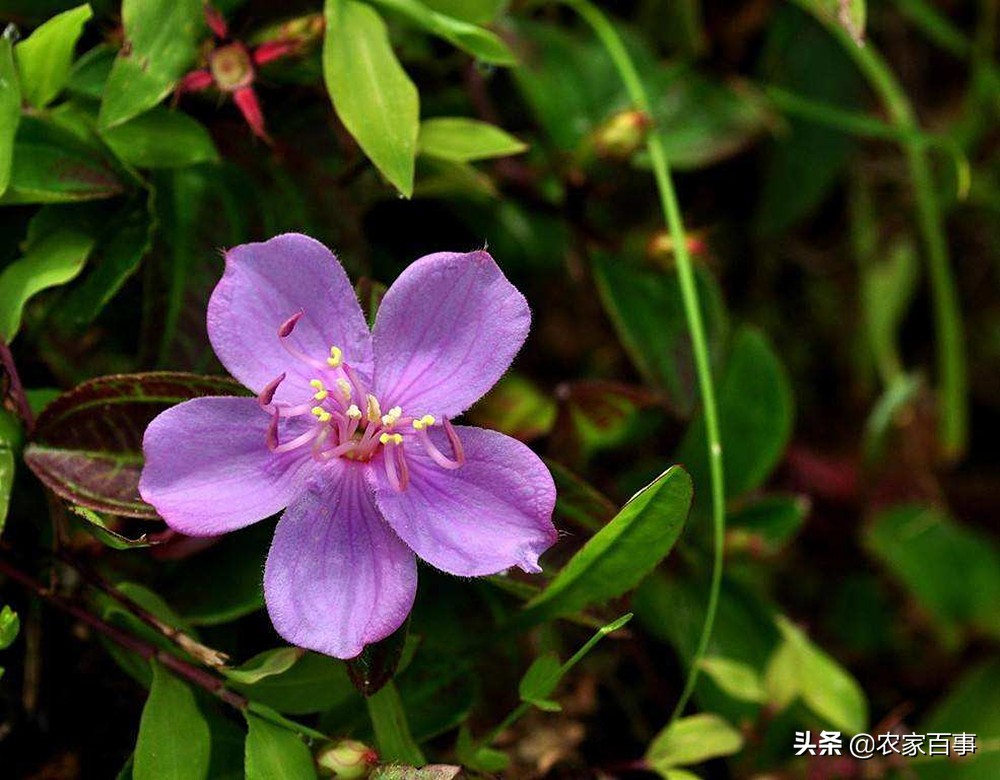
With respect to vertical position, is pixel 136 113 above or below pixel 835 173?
above

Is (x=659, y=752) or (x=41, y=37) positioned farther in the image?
(x=659, y=752)

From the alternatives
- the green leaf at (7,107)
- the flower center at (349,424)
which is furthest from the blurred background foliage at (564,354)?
the flower center at (349,424)

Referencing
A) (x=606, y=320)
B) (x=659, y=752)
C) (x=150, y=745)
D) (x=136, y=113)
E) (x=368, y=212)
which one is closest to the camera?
(x=150, y=745)

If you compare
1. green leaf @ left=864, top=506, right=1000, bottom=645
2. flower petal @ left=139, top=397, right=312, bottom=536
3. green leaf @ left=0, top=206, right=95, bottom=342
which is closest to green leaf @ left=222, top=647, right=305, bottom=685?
flower petal @ left=139, top=397, right=312, bottom=536

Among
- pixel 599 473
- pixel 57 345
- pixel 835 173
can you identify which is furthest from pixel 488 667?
pixel 835 173

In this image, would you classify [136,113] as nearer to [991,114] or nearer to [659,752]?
[659,752]

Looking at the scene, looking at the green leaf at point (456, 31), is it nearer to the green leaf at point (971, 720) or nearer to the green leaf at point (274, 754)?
the green leaf at point (274, 754)
